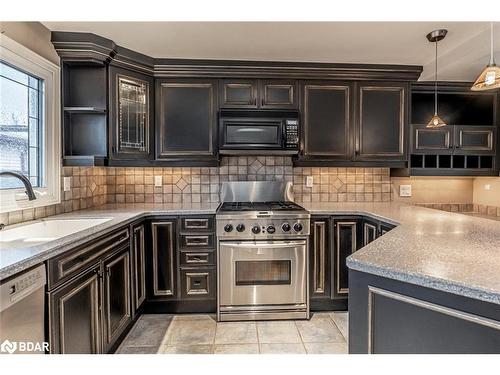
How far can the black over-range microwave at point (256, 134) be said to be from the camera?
2770 mm

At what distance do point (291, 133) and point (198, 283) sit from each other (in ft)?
5.33

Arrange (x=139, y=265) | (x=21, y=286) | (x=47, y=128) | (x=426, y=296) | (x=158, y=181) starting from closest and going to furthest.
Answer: (x=426, y=296) → (x=21, y=286) → (x=47, y=128) → (x=139, y=265) → (x=158, y=181)

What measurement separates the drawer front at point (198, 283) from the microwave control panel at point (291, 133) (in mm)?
1351

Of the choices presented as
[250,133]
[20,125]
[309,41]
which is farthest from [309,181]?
[20,125]

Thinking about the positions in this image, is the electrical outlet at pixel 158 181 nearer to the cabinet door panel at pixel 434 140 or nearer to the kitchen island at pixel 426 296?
the kitchen island at pixel 426 296

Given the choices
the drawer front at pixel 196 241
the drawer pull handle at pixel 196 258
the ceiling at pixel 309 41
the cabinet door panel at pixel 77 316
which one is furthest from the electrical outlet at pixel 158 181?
the cabinet door panel at pixel 77 316

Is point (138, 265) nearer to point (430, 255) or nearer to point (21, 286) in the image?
point (21, 286)

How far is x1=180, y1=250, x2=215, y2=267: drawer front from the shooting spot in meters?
2.62

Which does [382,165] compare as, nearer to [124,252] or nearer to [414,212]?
[414,212]

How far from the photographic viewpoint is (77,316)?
157 centimetres

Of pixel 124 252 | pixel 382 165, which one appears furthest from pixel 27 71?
pixel 382 165

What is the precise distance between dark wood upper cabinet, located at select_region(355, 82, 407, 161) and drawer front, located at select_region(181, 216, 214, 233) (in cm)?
160
